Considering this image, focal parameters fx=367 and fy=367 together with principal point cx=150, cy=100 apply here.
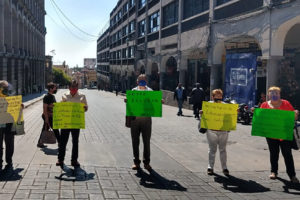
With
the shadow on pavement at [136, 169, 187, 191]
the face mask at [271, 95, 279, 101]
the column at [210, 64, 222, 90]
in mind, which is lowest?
the shadow on pavement at [136, 169, 187, 191]

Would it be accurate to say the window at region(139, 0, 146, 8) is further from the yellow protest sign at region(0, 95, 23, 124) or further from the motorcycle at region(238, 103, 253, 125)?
the yellow protest sign at region(0, 95, 23, 124)

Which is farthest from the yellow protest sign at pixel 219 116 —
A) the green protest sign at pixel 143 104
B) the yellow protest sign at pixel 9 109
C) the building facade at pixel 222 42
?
the building facade at pixel 222 42

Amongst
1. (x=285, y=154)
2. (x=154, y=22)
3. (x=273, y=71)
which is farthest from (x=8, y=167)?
(x=154, y=22)

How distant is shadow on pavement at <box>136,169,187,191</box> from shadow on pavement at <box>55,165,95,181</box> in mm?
898

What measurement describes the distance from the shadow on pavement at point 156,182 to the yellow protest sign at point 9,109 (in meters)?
2.57

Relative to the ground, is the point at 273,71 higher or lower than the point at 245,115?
higher

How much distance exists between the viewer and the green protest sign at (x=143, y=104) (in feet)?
23.0

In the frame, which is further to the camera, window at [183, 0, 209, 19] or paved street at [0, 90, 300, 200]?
window at [183, 0, 209, 19]

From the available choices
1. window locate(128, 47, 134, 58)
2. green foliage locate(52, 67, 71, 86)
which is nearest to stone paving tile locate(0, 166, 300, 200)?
window locate(128, 47, 134, 58)

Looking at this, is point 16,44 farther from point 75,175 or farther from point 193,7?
point 75,175

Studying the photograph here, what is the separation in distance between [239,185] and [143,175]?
171 cm

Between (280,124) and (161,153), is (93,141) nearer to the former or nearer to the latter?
(161,153)

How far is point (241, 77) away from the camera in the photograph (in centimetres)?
1770

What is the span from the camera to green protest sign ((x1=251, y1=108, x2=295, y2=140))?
6.59 metres
